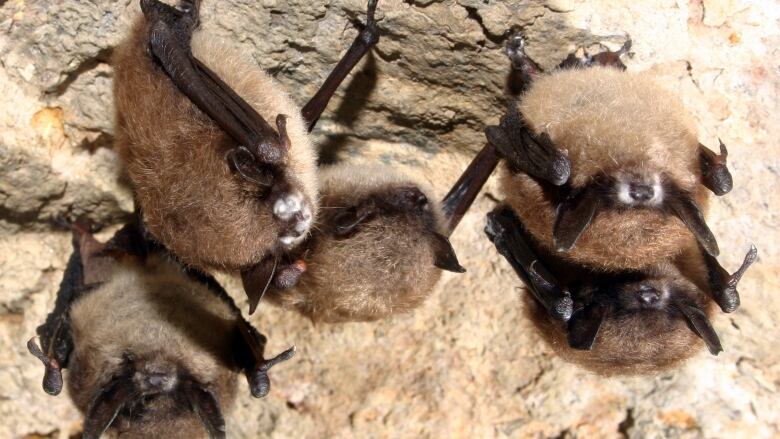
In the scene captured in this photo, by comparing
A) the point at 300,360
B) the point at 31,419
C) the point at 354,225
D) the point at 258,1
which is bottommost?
the point at 31,419

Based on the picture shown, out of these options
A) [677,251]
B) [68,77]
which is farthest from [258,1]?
[677,251]

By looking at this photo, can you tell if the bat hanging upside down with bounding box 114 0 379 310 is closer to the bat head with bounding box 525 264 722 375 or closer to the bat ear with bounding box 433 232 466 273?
the bat ear with bounding box 433 232 466 273

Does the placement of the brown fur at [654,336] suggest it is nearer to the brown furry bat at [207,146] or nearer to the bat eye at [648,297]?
the bat eye at [648,297]

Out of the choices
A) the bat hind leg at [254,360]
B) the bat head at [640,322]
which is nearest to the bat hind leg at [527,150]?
the bat head at [640,322]

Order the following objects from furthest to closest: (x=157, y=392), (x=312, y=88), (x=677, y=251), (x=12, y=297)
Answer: (x=12, y=297) → (x=312, y=88) → (x=157, y=392) → (x=677, y=251)

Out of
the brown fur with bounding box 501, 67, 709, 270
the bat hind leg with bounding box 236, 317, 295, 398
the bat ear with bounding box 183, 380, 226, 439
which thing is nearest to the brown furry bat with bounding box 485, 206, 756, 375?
the brown fur with bounding box 501, 67, 709, 270

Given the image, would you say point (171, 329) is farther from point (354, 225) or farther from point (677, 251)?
point (677, 251)
